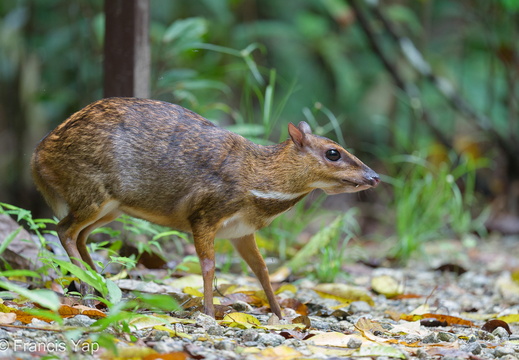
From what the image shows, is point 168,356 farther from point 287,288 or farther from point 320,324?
point 287,288

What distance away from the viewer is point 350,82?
1143cm

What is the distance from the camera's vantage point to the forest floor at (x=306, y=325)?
2895 mm

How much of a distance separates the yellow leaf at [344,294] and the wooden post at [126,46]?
1.93 metres

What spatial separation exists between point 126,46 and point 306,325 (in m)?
2.47

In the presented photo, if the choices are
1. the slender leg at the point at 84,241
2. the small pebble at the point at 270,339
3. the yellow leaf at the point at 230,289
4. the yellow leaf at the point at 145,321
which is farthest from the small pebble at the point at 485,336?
the slender leg at the point at 84,241

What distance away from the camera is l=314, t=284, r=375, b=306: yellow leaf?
4859 mm

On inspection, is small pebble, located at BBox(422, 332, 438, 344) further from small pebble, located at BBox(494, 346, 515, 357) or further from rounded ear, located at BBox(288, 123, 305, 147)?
rounded ear, located at BBox(288, 123, 305, 147)

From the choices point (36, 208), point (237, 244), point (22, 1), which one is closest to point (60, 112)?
point (36, 208)

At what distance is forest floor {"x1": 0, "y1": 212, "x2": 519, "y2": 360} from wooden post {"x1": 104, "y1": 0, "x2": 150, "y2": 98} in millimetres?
1351

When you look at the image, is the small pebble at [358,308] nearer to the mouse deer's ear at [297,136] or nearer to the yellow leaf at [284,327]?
the yellow leaf at [284,327]

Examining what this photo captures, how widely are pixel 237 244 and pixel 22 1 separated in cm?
740

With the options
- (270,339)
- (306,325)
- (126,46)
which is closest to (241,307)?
(306,325)

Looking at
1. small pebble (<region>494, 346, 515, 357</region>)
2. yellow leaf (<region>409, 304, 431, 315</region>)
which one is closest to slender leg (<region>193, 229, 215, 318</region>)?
yellow leaf (<region>409, 304, 431, 315</region>)

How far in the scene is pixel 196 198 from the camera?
A: 397cm
